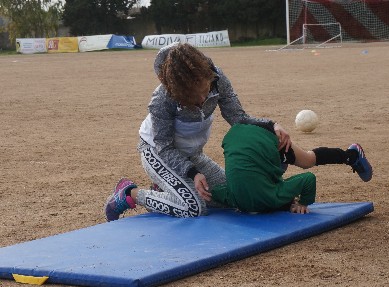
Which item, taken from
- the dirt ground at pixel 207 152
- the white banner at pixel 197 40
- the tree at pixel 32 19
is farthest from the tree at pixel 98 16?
the dirt ground at pixel 207 152

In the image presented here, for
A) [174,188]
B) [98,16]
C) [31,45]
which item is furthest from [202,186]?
[98,16]

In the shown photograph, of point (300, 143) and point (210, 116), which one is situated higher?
point (210, 116)

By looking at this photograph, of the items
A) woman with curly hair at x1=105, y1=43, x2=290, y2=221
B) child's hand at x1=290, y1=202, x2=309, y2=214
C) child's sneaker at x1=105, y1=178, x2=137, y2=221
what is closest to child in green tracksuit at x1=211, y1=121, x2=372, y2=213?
child's hand at x1=290, y1=202, x2=309, y2=214

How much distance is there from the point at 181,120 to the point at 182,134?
0.13 m

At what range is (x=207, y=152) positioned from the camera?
9.13 metres

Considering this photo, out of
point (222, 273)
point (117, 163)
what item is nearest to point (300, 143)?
point (117, 163)

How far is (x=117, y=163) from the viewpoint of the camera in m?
8.68

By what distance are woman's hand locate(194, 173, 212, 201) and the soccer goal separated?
34.1m

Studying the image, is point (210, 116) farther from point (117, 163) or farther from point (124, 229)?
point (117, 163)

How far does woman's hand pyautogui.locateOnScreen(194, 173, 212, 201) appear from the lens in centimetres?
559

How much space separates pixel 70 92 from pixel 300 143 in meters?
9.15

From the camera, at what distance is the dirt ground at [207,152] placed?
470 centimetres

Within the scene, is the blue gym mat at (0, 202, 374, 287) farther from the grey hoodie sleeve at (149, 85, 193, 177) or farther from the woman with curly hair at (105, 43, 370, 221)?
the grey hoodie sleeve at (149, 85, 193, 177)

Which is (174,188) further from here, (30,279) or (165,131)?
(30,279)
